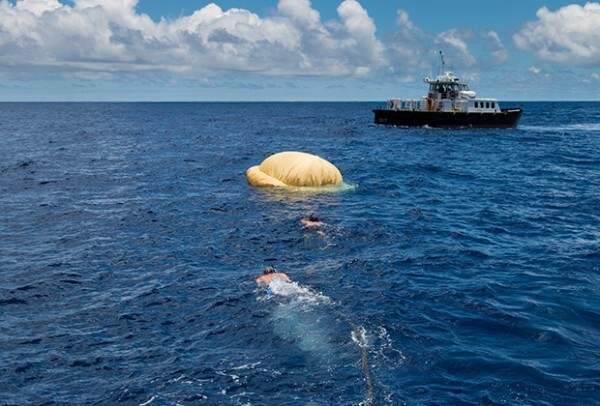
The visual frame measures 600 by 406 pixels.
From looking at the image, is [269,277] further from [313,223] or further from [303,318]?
[313,223]

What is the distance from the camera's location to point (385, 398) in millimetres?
10781

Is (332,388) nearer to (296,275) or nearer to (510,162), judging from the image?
(296,275)

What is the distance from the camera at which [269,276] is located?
17078 mm

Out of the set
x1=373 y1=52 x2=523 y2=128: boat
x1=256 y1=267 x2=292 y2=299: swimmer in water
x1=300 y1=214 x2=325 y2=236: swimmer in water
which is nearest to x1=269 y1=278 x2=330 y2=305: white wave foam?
x1=256 y1=267 x2=292 y2=299: swimmer in water

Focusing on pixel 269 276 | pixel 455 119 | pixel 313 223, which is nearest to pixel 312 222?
pixel 313 223

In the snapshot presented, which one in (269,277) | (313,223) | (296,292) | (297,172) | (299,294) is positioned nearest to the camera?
(299,294)

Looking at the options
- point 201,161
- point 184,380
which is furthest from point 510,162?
point 184,380

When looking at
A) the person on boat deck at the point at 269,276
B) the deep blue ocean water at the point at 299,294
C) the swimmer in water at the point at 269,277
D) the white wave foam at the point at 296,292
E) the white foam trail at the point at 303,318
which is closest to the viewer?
the deep blue ocean water at the point at 299,294

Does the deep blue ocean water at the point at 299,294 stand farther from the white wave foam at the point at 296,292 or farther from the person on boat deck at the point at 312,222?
the person on boat deck at the point at 312,222

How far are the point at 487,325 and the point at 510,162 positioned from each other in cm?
3465

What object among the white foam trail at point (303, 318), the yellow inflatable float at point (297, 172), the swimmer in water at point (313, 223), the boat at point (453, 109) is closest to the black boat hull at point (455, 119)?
the boat at point (453, 109)

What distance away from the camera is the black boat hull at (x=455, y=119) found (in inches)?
2842

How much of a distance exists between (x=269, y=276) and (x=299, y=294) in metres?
1.46

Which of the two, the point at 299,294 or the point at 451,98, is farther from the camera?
the point at 451,98
